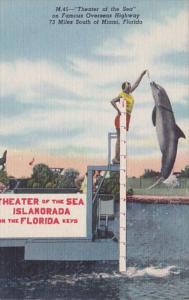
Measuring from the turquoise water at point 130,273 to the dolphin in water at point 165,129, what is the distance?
52cm

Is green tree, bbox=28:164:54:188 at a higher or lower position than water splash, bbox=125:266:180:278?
higher

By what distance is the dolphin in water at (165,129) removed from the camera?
672 cm

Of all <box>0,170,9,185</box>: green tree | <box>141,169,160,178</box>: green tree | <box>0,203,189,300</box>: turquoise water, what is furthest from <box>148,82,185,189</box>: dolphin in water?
<box>0,170,9,185</box>: green tree

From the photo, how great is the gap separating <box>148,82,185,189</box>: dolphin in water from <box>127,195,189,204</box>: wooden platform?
0.59ft

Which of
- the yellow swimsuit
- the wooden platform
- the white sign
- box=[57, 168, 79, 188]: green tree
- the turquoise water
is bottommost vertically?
the turquoise water

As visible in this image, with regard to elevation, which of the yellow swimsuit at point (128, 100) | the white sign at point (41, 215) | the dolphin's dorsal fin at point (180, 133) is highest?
the yellow swimsuit at point (128, 100)

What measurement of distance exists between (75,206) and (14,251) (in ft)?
3.08

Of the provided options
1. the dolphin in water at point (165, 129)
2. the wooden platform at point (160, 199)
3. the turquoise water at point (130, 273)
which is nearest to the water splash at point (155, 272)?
the turquoise water at point (130, 273)

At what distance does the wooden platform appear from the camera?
6742 mm

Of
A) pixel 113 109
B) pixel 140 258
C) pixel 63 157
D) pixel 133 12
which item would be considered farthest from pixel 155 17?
pixel 140 258

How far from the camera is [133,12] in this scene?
6688 millimetres

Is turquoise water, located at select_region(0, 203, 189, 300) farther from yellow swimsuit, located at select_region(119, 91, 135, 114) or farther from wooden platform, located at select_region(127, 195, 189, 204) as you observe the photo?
yellow swimsuit, located at select_region(119, 91, 135, 114)

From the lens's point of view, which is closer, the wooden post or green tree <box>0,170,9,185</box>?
the wooden post

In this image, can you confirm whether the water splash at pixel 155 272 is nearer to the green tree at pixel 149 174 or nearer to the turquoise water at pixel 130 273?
the turquoise water at pixel 130 273
